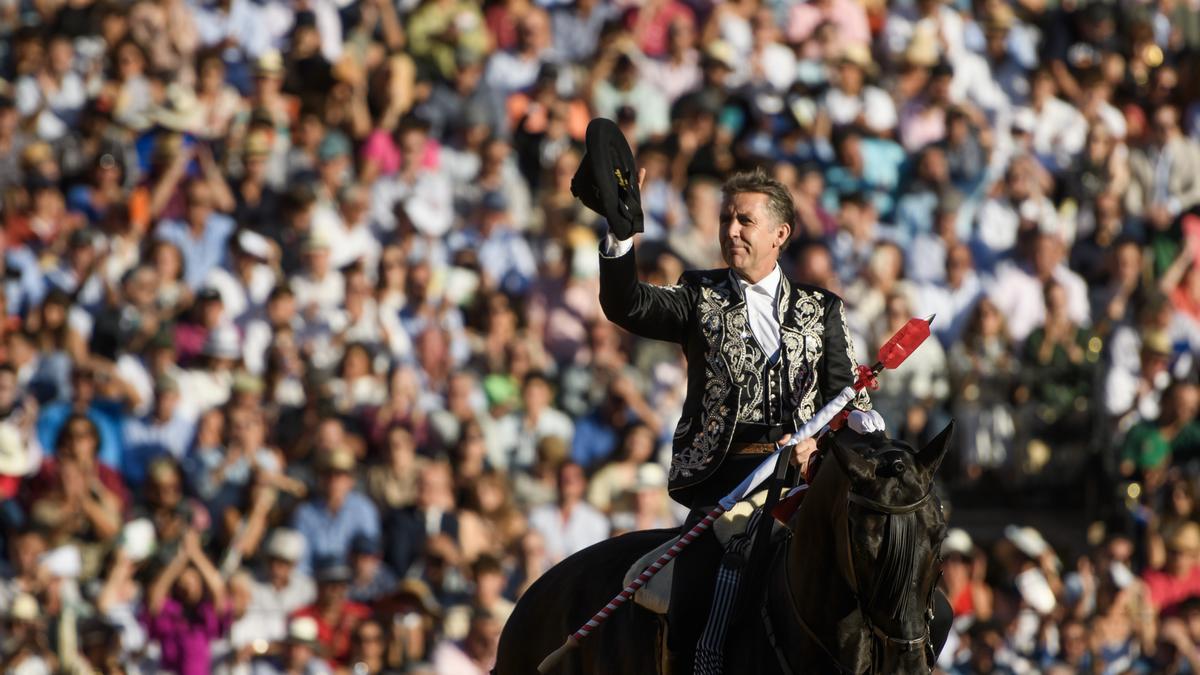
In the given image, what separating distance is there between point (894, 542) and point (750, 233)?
1.54m

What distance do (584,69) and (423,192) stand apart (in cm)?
223

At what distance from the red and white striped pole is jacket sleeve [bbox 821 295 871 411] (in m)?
0.08

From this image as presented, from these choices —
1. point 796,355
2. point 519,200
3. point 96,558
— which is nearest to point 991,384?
point 519,200

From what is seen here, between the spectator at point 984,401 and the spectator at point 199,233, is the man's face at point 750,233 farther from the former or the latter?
the spectator at point 199,233

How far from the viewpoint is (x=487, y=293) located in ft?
50.6

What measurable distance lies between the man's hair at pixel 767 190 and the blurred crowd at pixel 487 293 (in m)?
6.00

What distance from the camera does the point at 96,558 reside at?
13.2 meters

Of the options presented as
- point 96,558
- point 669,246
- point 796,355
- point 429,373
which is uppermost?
point 796,355

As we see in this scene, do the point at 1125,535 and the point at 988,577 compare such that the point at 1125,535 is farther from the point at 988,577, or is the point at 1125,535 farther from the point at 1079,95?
the point at 1079,95

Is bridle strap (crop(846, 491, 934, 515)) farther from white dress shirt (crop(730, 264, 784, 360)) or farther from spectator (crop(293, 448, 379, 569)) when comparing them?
spectator (crop(293, 448, 379, 569))

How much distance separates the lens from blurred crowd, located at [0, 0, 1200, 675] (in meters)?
13.4

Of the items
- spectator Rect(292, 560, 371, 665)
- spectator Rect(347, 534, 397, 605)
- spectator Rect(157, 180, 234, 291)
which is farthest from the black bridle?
spectator Rect(157, 180, 234, 291)

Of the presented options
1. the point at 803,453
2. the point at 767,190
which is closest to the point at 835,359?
the point at 803,453

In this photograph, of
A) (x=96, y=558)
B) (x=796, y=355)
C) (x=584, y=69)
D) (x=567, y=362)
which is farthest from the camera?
(x=584, y=69)
